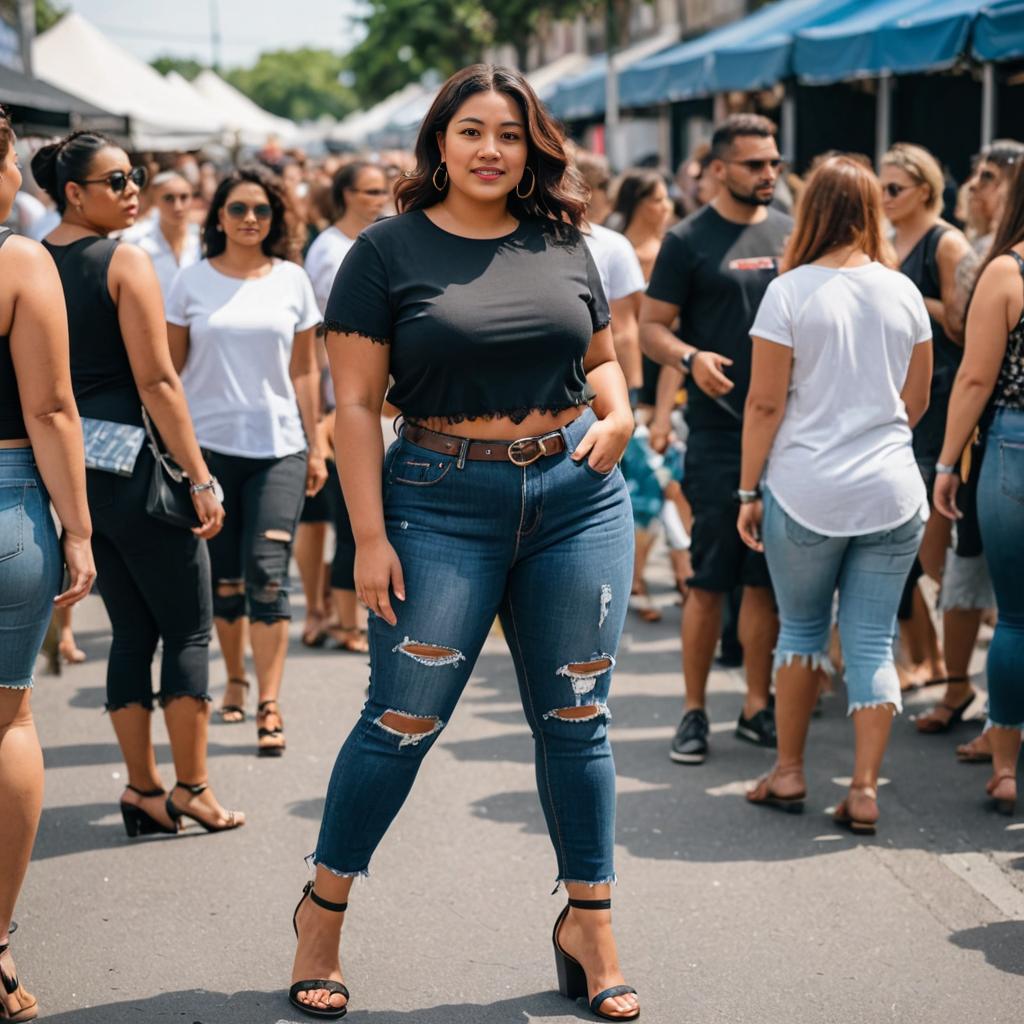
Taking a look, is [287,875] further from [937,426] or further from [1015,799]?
[937,426]

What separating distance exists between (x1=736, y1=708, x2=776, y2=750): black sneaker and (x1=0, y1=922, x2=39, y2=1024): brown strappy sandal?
3.02 metres

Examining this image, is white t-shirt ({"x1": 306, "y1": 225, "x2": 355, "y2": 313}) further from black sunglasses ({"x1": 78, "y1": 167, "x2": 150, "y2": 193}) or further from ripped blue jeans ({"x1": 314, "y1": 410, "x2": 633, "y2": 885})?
ripped blue jeans ({"x1": 314, "y1": 410, "x2": 633, "y2": 885})

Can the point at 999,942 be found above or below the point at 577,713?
below

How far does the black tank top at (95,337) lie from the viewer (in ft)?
14.5

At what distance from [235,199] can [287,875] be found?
261 centimetres

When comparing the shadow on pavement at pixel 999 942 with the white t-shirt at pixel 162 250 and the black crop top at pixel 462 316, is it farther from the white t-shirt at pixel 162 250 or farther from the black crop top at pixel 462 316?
the white t-shirt at pixel 162 250

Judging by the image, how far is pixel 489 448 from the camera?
11.4ft

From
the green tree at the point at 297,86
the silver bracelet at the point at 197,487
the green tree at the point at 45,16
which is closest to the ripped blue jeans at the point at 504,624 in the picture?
the silver bracelet at the point at 197,487

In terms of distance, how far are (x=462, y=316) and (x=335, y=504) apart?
14.7ft

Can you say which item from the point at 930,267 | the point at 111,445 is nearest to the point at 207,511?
the point at 111,445

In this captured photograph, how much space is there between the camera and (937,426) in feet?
20.7

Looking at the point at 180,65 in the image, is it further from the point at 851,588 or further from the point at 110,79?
the point at 851,588

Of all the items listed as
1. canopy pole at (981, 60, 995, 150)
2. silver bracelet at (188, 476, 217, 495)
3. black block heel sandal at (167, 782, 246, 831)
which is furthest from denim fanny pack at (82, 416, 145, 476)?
canopy pole at (981, 60, 995, 150)

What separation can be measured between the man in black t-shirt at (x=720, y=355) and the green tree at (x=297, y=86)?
479 feet
